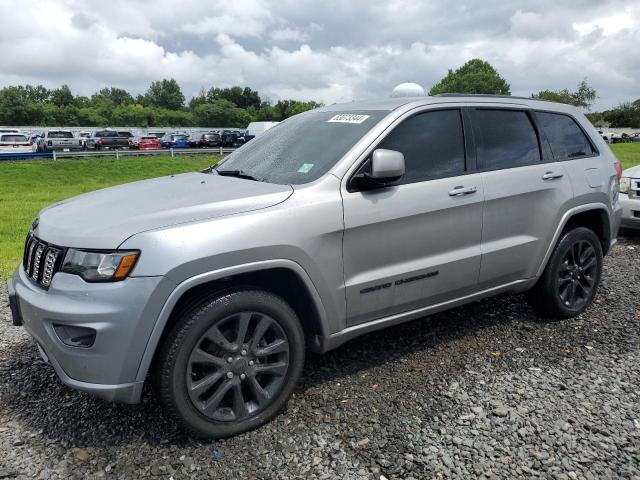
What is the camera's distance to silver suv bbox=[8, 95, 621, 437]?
8.09 feet

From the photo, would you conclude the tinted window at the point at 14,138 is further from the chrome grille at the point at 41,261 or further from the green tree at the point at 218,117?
the green tree at the point at 218,117

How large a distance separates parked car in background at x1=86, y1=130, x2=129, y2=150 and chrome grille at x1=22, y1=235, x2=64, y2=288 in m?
33.6

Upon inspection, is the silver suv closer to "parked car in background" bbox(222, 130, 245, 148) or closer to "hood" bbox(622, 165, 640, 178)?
"hood" bbox(622, 165, 640, 178)

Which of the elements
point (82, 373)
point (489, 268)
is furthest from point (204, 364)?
point (489, 268)

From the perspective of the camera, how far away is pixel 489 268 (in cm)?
363

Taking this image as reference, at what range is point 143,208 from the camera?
2.72m

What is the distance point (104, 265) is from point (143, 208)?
42 cm

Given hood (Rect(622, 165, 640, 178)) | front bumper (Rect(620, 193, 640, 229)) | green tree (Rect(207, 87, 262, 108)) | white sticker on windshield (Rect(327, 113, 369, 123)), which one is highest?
green tree (Rect(207, 87, 262, 108))

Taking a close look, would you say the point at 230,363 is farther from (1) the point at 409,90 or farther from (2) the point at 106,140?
(2) the point at 106,140

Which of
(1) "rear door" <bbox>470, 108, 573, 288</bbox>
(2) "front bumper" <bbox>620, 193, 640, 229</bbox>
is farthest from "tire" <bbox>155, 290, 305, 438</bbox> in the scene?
(2) "front bumper" <bbox>620, 193, 640, 229</bbox>

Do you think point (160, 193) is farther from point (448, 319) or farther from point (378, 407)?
point (448, 319)

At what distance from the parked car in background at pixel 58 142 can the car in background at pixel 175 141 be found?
749cm

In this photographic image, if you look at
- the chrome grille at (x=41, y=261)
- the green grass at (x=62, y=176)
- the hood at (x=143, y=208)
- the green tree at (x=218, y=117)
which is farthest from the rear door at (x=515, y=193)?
the green tree at (x=218, y=117)

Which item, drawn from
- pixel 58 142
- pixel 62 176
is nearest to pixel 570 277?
pixel 62 176
